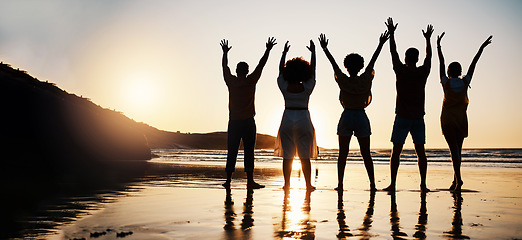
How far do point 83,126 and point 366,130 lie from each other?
1236 cm

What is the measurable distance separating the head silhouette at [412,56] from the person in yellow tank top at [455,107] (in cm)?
56

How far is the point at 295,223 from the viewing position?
4.33 m

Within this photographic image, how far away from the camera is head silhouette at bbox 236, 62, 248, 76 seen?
28.2ft

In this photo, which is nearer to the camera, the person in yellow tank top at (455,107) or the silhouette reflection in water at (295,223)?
the silhouette reflection in water at (295,223)

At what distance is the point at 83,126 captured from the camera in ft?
55.5

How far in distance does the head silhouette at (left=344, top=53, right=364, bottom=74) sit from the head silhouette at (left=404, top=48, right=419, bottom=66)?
2.53ft

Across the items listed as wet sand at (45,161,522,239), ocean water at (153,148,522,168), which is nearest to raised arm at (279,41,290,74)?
wet sand at (45,161,522,239)

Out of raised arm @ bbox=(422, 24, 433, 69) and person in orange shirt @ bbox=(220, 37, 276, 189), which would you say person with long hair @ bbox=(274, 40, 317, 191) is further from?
raised arm @ bbox=(422, 24, 433, 69)

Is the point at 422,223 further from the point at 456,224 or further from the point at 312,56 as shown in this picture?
the point at 312,56

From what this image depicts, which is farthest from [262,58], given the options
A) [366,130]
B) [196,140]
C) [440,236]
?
[196,140]

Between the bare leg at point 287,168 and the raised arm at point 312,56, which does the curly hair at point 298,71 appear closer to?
the raised arm at point 312,56

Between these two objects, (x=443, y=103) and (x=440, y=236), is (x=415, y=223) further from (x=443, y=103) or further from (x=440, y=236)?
(x=443, y=103)

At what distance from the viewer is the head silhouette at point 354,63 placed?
781cm

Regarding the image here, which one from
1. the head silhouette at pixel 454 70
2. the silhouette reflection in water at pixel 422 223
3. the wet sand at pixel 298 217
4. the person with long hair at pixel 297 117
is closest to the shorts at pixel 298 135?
the person with long hair at pixel 297 117
